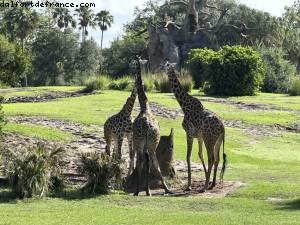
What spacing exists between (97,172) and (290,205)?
4.80 m

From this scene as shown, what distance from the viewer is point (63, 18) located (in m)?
101

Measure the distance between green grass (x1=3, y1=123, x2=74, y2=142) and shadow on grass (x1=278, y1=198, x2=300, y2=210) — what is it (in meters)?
10.8

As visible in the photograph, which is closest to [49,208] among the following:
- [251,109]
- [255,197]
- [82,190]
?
[82,190]

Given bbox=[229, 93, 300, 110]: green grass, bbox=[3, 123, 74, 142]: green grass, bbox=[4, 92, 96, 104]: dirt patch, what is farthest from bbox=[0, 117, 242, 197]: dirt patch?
bbox=[229, 93, 300, 110]: green grass

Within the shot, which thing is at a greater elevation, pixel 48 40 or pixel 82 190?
pixel 48 40

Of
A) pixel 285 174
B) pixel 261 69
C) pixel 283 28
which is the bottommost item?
pixel 285 174

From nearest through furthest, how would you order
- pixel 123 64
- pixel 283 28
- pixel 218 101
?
1. pixel 218 101
2. pixel 123 64
3. pixel 283 28

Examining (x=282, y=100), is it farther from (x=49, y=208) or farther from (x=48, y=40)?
(x=48, y=40)

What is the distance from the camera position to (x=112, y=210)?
13.7m

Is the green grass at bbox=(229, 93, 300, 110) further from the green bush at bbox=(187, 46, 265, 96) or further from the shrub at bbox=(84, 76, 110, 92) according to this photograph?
the shrub at bbox=(84, 76, 110, 92)

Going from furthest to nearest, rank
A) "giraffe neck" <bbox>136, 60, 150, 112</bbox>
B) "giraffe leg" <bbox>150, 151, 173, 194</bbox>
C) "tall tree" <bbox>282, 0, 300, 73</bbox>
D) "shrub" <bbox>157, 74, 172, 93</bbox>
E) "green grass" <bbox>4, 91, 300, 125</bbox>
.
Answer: "tall tree" <bbox>282, 0, 300, 73</bbox> → "shrub" <bbox>157, 74, 172, 93</bbox> → "green grass" <bbox>4, 91, 300, 125</bbox> → "giraffe neck" <bbox>136, 60, 150, 112</bbox> → "giraffe leg" <bbox>150, 151, 173, 194</bbox>

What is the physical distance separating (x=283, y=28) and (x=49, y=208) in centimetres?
7040

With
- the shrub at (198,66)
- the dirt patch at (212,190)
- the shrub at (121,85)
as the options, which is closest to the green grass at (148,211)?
the dirt patch at (212,190)

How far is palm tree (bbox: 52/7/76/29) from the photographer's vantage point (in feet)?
329
